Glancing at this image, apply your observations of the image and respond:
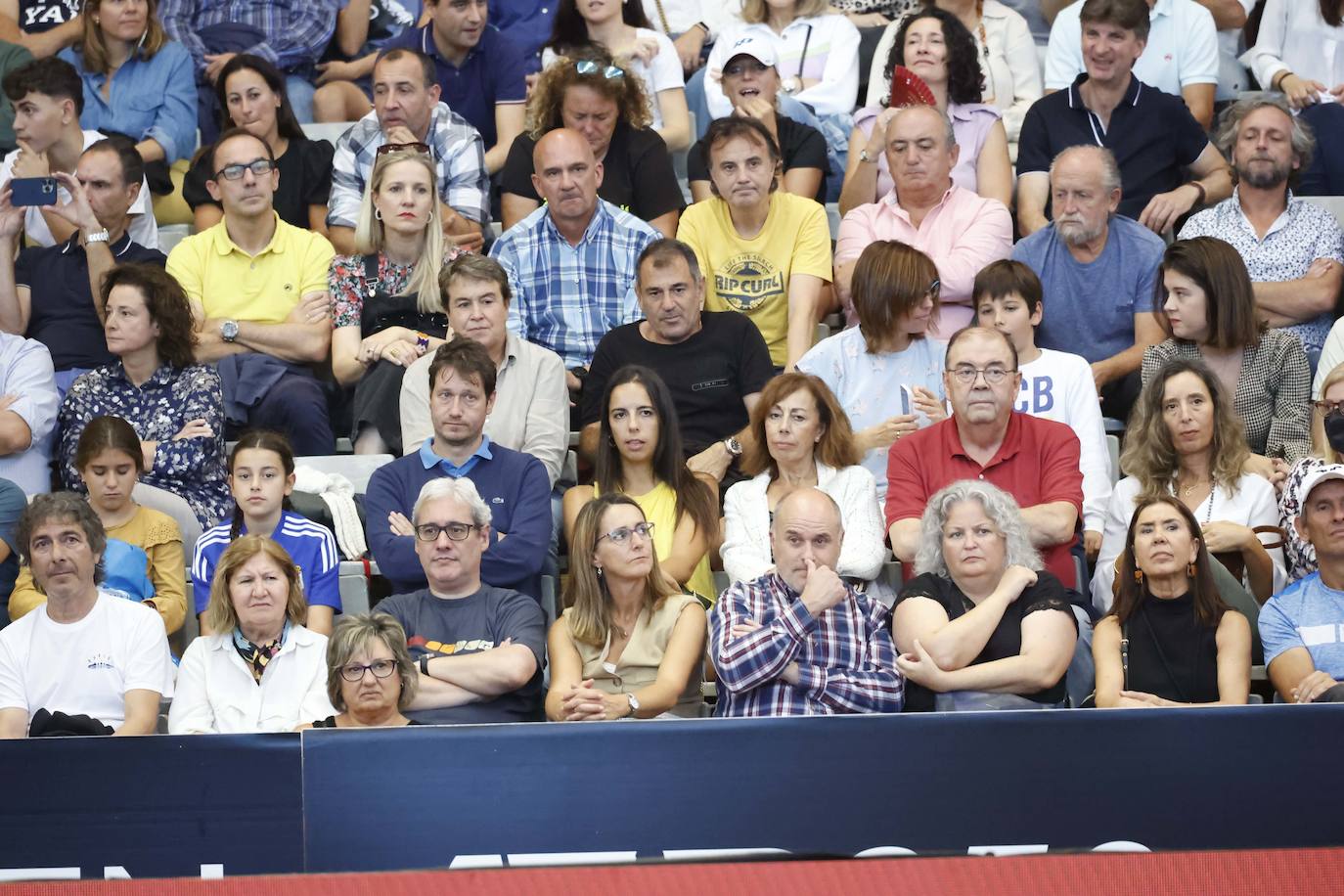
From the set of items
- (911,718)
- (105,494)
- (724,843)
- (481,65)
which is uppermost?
(481,65)

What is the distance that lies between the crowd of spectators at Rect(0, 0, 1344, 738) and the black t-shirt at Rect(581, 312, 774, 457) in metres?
0.01

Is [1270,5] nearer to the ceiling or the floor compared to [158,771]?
nearer to the ceiling

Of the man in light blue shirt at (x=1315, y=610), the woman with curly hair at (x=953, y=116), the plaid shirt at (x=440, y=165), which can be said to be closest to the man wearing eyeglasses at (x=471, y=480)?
the plaid shirt at (x=440, y=165)

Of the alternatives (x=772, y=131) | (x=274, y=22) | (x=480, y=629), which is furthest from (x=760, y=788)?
(x=274, y=22)

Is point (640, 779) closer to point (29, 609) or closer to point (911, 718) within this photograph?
point (911, 718)

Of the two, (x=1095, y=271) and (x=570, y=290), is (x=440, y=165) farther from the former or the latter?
(x=1095, y=271)

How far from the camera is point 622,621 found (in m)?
4.45

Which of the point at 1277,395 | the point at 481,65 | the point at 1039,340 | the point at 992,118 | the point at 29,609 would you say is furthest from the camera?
the point at 481,65

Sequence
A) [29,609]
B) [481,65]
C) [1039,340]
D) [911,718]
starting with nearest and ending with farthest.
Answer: [911,718], [29,609], [1039,340], [481,65]

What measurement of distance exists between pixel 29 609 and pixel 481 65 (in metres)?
2.82

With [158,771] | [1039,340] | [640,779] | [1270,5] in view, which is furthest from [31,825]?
[1270,5]

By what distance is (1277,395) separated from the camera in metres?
5.27

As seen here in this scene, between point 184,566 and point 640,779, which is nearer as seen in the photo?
point 640,779

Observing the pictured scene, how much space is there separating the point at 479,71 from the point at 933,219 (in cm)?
188
